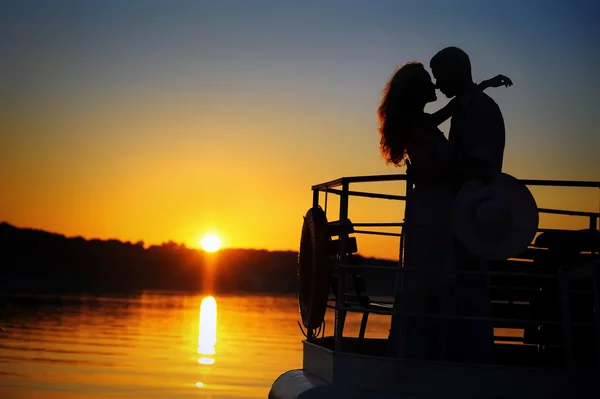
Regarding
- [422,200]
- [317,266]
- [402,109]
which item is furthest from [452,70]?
[317,266]

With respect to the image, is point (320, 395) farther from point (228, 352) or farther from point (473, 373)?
point (228, 352)

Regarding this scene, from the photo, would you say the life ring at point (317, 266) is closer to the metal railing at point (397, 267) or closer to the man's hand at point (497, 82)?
the metal railing at point (397, 267)

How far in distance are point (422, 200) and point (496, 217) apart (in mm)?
737

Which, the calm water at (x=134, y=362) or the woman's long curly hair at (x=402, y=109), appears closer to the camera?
the woman's long curly hair at (x=402, y=109)

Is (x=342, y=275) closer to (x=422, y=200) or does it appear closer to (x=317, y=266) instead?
(x=317, y=266)

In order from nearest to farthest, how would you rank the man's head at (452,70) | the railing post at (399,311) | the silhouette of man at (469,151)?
the railing post at (399,311) < the silhouette of man at (469,151) < the man's head at (452,70)

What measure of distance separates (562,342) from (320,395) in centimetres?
171

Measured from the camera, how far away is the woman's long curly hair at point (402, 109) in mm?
6559

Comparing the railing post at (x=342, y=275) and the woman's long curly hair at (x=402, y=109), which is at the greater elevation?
the woman's long curly hair at (x=402, y=109)

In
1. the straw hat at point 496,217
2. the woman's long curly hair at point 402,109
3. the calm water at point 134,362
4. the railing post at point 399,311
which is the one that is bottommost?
the calm water at point 134,362

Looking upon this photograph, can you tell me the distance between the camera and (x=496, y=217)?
6016 millimetres

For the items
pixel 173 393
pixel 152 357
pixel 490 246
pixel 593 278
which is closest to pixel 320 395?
pixel 490 246

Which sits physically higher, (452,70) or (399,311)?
(452,70)

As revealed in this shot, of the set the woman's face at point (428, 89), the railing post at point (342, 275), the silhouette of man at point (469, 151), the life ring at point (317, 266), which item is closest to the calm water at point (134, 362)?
the life ring at point (317, 266)
